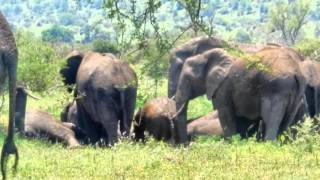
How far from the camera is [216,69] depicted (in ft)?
→ 56.2

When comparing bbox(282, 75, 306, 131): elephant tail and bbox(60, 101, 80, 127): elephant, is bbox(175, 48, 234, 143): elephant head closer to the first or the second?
bbox(282, 75, 306, 131): elephant tail

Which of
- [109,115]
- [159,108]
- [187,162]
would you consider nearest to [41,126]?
[109,115]

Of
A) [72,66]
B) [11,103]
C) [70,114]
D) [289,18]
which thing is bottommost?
[289,18]

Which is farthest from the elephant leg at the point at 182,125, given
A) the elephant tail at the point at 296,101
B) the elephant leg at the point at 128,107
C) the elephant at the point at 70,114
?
the elephant at the point at 70,114

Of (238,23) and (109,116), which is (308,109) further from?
(238,23)

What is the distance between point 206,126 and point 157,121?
1078mm

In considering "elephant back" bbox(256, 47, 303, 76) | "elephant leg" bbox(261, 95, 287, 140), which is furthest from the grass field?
"elephant back" bbox(256, 47, 303, 76)

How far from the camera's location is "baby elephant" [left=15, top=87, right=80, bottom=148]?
18375 millimetres

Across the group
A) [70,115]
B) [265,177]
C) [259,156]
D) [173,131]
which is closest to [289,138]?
[259,156]

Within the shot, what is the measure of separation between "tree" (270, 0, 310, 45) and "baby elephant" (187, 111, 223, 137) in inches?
2285

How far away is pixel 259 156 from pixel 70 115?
31.1ft

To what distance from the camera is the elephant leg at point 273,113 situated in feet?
51.1

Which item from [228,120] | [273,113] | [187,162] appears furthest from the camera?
[228,120]

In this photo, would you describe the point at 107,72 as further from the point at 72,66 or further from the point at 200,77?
the point at 72,66
